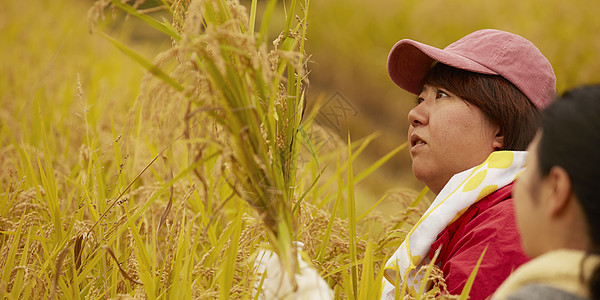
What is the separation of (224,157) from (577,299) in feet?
1.20

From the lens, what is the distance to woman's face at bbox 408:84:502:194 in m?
1.04

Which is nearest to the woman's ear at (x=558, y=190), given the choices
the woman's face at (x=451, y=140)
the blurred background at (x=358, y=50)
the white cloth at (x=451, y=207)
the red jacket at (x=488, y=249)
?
the red jacket at (x=488, y=249)

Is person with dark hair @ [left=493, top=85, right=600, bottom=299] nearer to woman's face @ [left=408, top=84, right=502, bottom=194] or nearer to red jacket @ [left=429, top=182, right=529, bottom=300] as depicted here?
red jacket @ [left=429, top=182, right=529, bottom=300]

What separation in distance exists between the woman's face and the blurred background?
1269 millimetres

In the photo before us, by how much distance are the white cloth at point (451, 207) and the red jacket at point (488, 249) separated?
2cm

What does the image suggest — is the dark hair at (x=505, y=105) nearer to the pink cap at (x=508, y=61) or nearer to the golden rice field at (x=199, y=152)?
the pink cap at (x=508, y=61)

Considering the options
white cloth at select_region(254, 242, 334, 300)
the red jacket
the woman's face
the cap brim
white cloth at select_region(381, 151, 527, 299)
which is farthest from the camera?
the cap brim

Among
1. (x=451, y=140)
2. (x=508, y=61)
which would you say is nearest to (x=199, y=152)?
(x=451, y=140)

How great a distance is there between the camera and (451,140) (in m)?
1.04

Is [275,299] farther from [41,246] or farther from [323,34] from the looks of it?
[323,34]

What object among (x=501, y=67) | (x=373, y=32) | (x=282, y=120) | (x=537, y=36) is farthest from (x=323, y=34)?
(x=282, y=120)

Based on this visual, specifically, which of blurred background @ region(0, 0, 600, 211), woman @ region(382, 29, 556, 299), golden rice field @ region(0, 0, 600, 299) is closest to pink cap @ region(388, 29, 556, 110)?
woman @ region(382, 29, 556, 299)

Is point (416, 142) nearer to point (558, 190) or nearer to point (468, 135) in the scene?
point (468, 135)

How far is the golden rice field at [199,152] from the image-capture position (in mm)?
698
